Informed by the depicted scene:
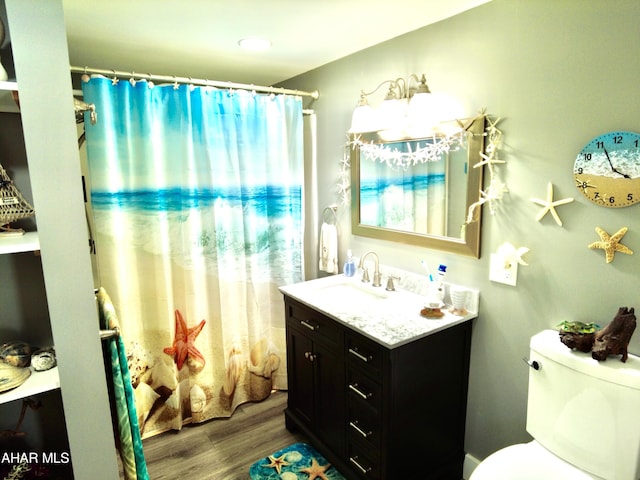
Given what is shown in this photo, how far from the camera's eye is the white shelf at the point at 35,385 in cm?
109

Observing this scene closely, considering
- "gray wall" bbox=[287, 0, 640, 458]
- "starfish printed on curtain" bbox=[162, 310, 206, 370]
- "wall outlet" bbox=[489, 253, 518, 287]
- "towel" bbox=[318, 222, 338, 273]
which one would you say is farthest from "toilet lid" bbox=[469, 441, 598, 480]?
"starfish printed on curtain" bbox=[162, 310, 206, 370]

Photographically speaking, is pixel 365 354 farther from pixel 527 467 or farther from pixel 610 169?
pixel 610 169

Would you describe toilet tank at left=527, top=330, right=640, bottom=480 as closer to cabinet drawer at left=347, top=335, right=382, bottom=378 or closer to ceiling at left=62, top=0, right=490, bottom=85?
cabinet drawer at left=347, top=335, right=382, bottom=378

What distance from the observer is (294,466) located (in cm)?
203

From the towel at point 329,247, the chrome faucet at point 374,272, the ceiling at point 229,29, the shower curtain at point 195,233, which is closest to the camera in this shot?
the ceiling at point 229,29

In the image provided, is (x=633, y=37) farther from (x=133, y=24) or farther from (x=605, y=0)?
(x=133, y=24)

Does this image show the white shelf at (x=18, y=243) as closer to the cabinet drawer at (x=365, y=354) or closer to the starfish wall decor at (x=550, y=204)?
the cabinet drawer at (x=365, y=354)

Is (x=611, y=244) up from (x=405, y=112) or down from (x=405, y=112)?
down

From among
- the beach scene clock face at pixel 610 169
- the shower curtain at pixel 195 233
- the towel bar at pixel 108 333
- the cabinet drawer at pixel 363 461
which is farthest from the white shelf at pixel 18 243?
the beach scene clock face at pixel 610 169

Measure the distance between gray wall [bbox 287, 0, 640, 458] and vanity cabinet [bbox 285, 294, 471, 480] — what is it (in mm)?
140

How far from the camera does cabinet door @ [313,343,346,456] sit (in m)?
1.87

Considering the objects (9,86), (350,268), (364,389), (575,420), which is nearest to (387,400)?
(364,389)

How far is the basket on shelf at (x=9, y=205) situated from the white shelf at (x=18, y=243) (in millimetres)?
42

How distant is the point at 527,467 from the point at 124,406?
1451 mm
